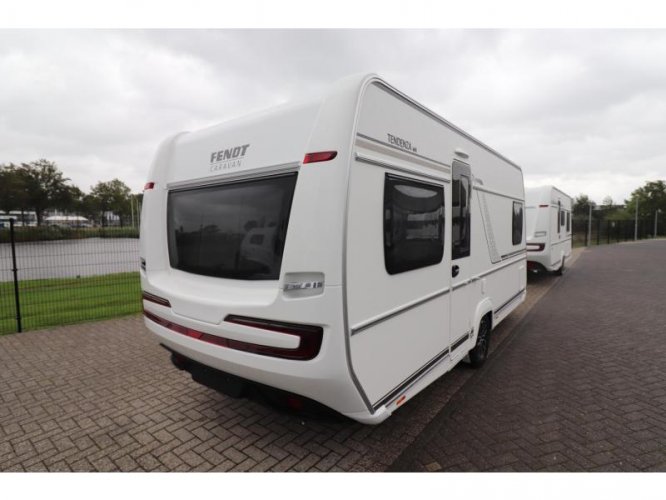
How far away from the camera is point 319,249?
7.08 ft

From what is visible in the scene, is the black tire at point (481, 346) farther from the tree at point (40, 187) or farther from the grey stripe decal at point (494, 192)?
the tree at point (40, 187)

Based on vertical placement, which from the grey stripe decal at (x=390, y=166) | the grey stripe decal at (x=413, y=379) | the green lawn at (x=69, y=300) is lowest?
the green lawn at (x=69, y=300)

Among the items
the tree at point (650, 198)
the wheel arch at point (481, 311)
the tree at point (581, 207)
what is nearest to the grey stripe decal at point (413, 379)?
the wheel arch at point (481, 311)

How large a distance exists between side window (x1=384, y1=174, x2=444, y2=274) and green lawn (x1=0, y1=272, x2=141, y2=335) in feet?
20.9

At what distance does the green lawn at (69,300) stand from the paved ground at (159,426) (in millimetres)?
2038

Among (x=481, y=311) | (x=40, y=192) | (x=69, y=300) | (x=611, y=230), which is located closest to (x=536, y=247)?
(x=481, y=311)

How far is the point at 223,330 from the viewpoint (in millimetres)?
2516

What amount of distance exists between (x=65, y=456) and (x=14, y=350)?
3.25m

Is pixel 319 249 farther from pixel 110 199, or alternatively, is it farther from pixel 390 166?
pixel 110 199

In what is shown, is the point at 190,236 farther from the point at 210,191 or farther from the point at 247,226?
the point at 247,226

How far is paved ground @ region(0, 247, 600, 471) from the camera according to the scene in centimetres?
281

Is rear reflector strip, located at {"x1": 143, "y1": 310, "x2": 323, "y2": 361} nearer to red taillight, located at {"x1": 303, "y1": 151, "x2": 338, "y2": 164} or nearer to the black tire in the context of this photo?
red taillight, located at {"x1": 303, "y1": 151, "x2": 338, "y2": 164}

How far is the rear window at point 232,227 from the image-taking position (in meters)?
2.54

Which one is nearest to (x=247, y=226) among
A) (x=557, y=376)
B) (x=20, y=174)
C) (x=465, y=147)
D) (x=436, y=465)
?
(x=436, y=465)
